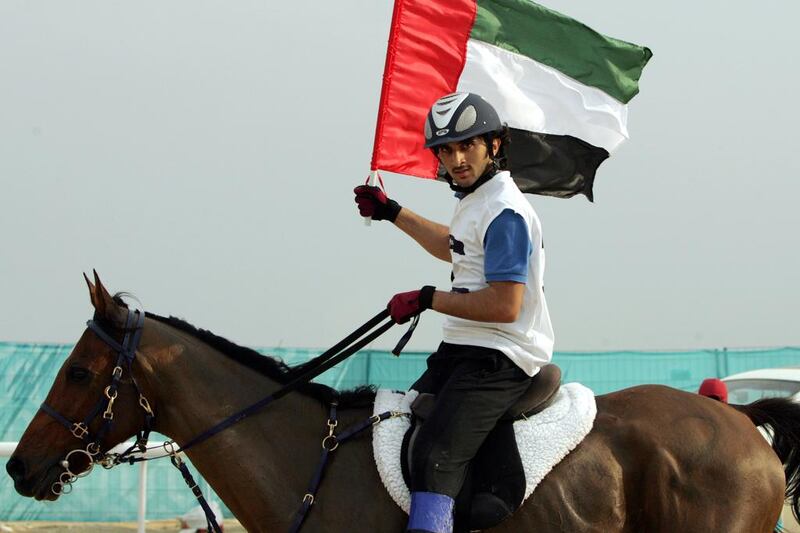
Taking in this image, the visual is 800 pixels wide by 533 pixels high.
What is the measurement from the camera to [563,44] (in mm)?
6891

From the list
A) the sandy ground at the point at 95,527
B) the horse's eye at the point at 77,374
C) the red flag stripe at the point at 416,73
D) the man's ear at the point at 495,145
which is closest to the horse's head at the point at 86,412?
the horse's eye at the point at 77,374

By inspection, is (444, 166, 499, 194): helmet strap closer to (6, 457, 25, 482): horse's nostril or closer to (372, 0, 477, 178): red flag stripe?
(372, 0, 477, 178): red flag stripe

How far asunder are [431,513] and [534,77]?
390cm

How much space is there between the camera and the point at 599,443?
4.31 meters

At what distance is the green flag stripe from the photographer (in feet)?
21.9

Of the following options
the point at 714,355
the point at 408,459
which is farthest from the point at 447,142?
the point at 714,355

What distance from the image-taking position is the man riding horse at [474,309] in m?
3.98

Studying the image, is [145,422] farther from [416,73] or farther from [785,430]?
[785,430]

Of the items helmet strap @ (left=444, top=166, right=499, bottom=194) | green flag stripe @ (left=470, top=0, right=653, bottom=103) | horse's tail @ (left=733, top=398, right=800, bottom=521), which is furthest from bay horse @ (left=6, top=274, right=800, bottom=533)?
green flag stripe @ (left=470, top=0, right=653, bottom=103)

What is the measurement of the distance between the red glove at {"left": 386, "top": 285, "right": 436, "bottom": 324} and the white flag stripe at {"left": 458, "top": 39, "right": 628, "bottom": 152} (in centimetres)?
279

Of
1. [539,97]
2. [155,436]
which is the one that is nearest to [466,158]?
[539,97]

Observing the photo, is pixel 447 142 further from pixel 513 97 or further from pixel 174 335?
pixel 513 97

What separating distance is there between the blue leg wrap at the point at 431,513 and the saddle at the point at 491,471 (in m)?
0.13

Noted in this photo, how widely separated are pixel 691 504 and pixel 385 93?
318cm
